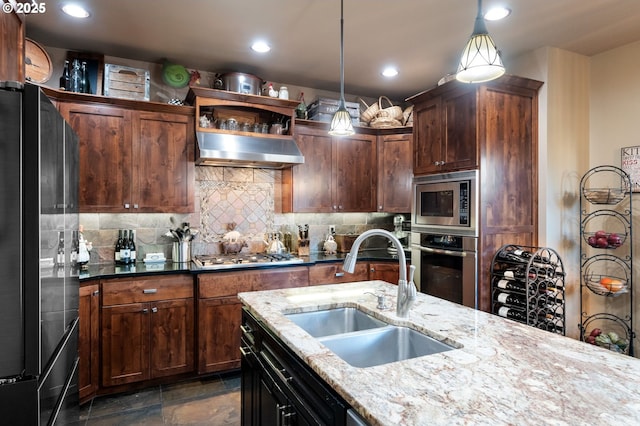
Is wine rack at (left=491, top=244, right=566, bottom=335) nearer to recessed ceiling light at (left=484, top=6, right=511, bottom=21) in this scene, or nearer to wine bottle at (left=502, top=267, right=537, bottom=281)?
wine bottle at (left=502, top=267, right=537, bottom=281)

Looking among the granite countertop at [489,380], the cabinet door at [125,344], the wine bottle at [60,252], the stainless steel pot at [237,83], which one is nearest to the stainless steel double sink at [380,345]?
the granite countertop at [489,380]

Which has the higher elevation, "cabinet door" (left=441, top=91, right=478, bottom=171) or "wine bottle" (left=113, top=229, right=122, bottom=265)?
"cabinet door" (left=441, top=91, right=478, bottom=171)

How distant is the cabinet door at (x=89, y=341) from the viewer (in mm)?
2711

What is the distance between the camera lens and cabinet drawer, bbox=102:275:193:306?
287cm

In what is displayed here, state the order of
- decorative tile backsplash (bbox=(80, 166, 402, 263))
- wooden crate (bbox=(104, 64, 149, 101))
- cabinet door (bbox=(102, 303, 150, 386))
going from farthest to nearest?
decorative tile backsplash (bbox=(80, 166, 402, 263)) → wooden crate (bbox=(104, 64, 149, 101)) → cabinet door (bbox=(102, 303, 150, 386))

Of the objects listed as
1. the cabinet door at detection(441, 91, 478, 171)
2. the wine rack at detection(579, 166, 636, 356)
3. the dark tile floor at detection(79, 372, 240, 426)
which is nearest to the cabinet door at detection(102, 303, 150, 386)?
the dark tile floor at detection(79, 372, 240, 426)

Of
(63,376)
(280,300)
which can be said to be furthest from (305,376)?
(63,376)

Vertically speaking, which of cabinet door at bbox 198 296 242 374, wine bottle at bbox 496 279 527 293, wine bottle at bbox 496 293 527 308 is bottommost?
cabinet door at bbox 198 296 242 374

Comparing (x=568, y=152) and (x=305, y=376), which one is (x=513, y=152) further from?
(x=305, y=376)

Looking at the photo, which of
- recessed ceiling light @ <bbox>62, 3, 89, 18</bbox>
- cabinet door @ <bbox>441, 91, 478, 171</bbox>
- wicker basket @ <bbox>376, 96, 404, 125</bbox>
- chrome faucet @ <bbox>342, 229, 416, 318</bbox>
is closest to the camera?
chrome faucet @ <bbox>342, 229, 416, 318</bbox>

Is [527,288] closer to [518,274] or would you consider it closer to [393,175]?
[518,274]

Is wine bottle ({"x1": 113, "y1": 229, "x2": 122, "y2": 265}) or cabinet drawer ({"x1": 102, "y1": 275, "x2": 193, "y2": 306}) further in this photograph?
wine bottle ({"x1": 113, "y1": 229, "x2": 122, "y2": 265})

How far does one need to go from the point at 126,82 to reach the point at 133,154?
0.63m

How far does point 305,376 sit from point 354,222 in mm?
3378
